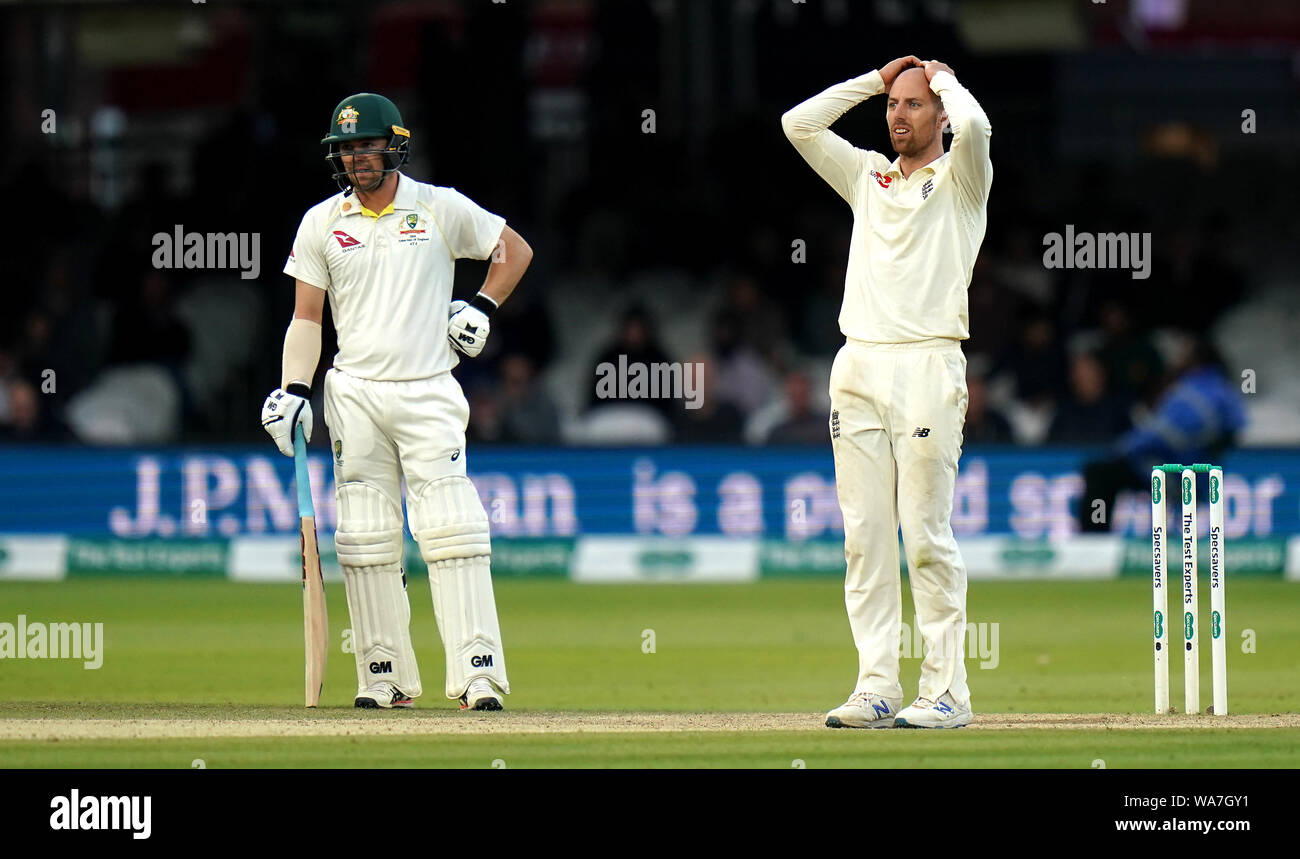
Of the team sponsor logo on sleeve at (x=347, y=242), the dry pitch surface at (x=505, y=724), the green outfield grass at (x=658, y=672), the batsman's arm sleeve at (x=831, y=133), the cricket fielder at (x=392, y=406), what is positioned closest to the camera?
the green outfield grass at (x=658, y=672)

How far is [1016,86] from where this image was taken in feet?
63.5

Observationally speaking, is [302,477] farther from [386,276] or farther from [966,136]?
[966,136]

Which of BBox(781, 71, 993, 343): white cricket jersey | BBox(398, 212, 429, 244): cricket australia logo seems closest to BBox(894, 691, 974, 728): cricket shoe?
BBox(781, 71, 993, 343): white cricket jersey

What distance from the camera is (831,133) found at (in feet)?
24.5

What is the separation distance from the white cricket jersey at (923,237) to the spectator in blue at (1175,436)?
7.91 m

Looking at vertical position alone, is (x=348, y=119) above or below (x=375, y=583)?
above

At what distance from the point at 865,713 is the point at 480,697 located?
1.52m

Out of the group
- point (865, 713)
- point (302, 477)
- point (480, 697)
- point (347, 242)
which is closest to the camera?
point (865, 713)

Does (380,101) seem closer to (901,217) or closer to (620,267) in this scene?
(901,217)

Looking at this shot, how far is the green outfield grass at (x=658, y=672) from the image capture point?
265 inches

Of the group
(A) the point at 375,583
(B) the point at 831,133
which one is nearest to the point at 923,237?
(B) the point at 831,133

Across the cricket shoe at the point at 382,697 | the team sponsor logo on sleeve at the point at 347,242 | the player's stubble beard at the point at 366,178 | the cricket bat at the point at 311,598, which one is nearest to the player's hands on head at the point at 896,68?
the player's stubble beard at the point at 366,178

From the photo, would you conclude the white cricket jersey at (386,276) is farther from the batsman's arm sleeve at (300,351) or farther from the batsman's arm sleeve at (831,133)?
the batsman's arm sleeve at (831,133)

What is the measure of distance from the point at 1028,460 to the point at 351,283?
7890 mm
